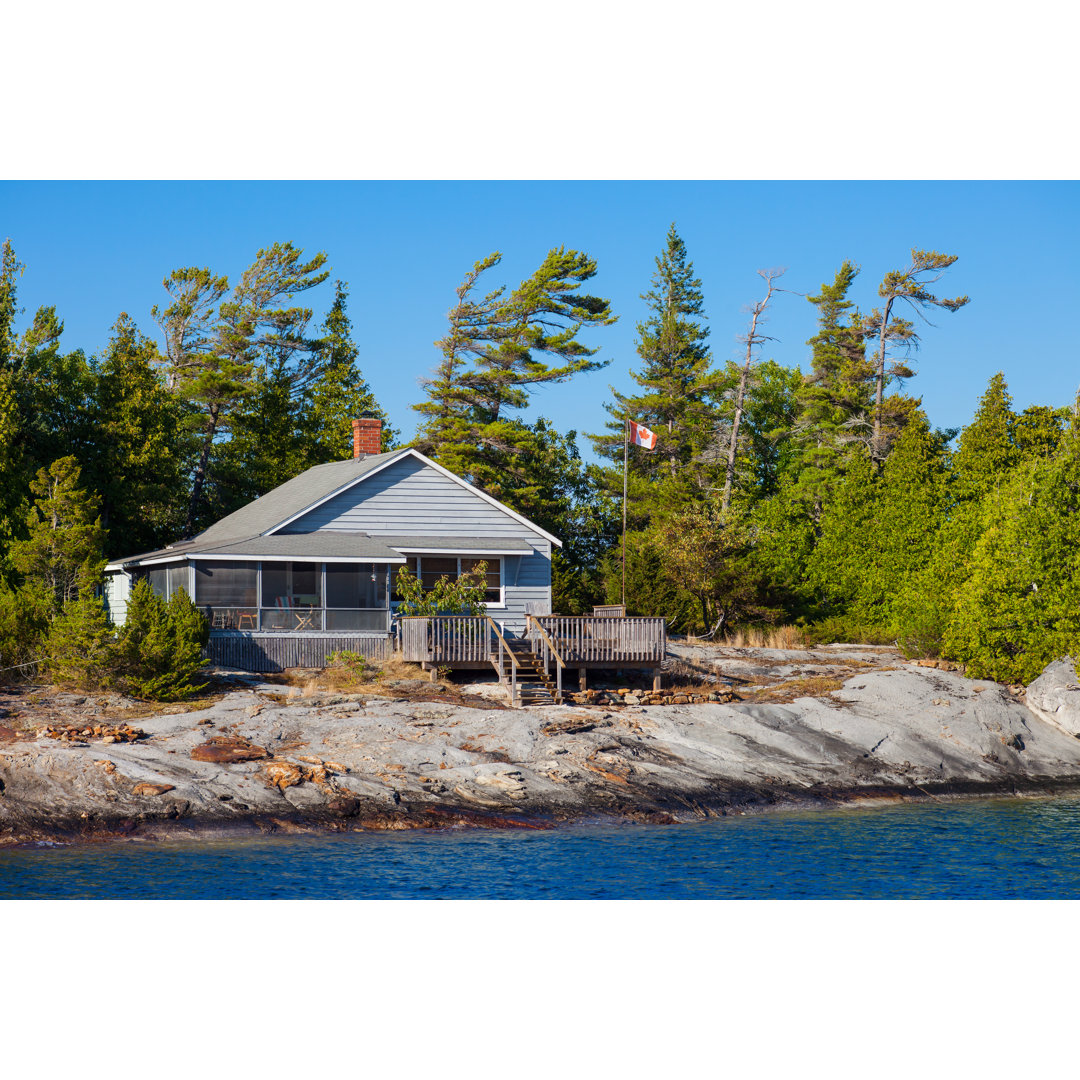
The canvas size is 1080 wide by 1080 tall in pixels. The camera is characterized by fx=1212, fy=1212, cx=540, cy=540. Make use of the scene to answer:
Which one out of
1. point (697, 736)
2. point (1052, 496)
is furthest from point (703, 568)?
point (697, 736)

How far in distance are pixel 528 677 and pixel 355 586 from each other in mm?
5223

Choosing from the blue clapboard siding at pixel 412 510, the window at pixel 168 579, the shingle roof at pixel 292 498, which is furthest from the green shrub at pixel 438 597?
the window at pixel 168 579

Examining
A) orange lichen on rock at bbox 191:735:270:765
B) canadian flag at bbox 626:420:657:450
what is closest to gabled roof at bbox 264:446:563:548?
canadian flag at bbox 626:420:657:450

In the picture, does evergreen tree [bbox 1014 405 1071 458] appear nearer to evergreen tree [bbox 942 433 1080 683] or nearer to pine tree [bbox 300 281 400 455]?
evergreen tree [bbox 942 433 1080 683]

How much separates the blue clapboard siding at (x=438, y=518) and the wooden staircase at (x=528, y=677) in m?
2.73

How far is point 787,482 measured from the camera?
2048 inches

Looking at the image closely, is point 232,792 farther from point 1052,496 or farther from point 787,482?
point 787,482

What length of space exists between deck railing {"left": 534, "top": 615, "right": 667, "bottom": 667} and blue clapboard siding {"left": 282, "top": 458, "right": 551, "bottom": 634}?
4114 mm

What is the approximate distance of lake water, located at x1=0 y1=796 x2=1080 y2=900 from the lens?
17000 mm

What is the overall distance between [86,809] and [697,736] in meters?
12.3

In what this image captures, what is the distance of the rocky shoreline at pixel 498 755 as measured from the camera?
69.8ft

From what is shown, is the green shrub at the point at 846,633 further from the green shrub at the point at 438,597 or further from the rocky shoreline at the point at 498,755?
the green shrub at the point at 438,597

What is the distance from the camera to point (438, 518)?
34.8 metres

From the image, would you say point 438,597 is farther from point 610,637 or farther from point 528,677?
point 610,637
